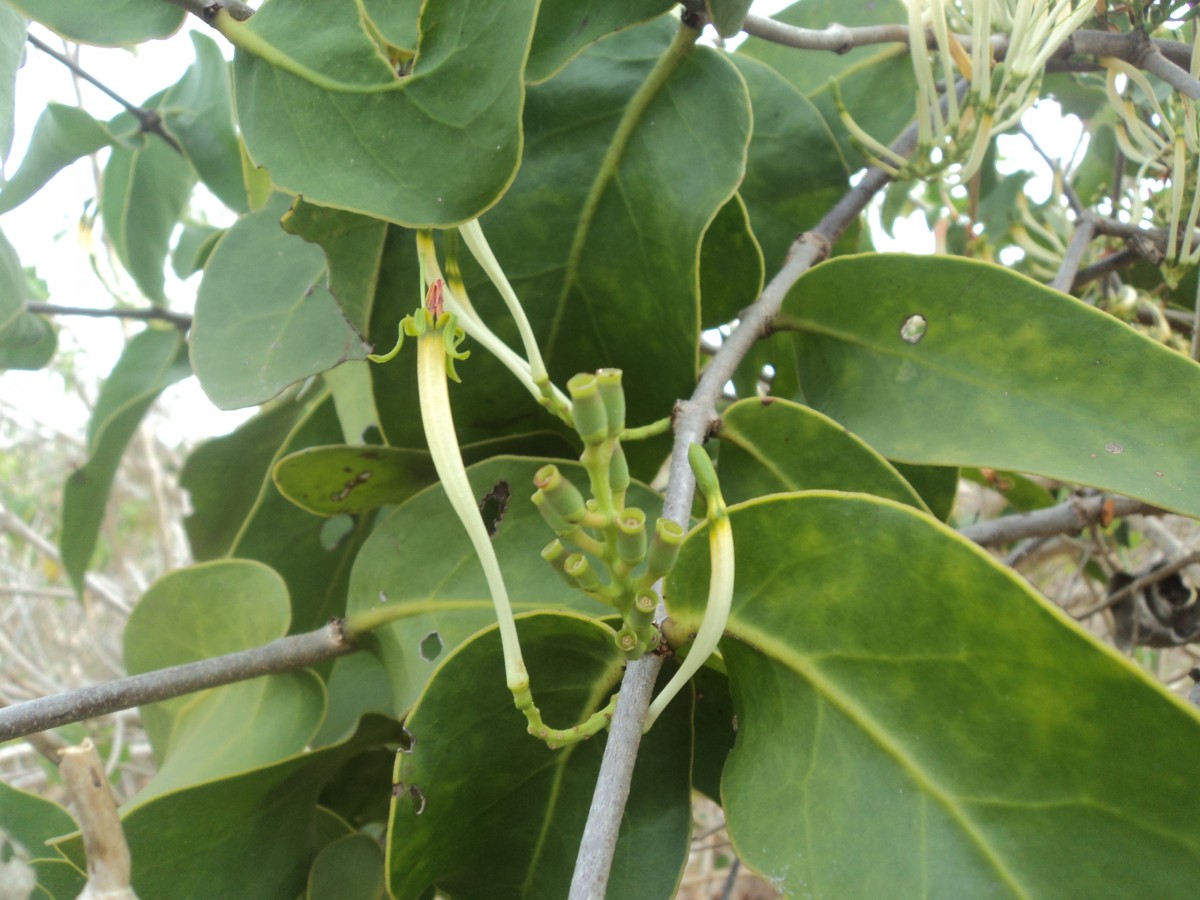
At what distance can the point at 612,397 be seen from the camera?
0.29 meters

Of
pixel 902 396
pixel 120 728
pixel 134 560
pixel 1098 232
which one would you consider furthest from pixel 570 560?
pixel 134 560

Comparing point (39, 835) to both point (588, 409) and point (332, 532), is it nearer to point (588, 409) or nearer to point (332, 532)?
point (332, 532)

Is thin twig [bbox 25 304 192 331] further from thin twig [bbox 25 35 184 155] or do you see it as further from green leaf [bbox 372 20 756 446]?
green leaf [bbox 372 20 756 446]

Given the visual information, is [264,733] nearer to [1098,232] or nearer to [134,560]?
[1098,232]

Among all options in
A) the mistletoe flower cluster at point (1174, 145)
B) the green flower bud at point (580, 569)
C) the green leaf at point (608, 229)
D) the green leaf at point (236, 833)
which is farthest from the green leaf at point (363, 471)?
the mistletoe flower cluster at point (1174, 145)

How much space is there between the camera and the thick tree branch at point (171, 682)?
15.1 inches

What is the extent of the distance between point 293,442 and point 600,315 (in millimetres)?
281

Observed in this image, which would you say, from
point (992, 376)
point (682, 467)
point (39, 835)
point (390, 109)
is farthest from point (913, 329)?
point (39, 835)

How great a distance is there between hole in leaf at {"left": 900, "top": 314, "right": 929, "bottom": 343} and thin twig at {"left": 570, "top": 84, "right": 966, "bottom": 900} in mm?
64

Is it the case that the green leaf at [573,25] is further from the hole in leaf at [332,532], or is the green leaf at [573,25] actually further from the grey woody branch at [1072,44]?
the hole in leaf at [332,532]

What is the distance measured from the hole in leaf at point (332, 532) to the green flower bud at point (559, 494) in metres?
0.42

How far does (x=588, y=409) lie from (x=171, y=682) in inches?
10.2

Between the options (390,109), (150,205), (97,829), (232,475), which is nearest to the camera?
(97,829)

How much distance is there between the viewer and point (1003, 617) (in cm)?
30
